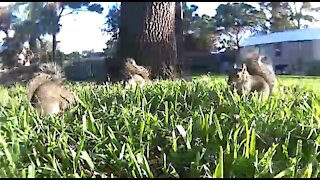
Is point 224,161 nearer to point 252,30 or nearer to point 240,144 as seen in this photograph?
point 240,144

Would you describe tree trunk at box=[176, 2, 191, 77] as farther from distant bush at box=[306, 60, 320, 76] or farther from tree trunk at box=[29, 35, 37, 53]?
tree trunk at box=[29, 35, 37, 53]

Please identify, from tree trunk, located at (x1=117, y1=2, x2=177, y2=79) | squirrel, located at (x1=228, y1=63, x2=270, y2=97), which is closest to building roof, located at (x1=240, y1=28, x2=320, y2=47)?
squirrel, located at (x1=228, y1=63, x2=270, y2=97)

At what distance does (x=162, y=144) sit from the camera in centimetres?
69

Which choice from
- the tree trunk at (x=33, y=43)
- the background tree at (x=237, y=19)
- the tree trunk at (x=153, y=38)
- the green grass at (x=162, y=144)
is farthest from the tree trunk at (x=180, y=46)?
the green grass at (x=162, y=144)

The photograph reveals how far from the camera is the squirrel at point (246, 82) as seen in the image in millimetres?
1385

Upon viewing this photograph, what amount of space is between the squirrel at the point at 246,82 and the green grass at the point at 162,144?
39 centimetres

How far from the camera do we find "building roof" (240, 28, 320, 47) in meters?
1.16

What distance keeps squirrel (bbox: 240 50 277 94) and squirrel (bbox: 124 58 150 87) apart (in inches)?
22.5

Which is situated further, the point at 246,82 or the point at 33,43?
the point at 246,82

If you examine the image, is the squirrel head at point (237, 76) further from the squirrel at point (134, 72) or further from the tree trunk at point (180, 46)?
the squirrel at point (134, 72)

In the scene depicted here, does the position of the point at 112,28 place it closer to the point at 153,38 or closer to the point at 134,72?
the point at 134,72

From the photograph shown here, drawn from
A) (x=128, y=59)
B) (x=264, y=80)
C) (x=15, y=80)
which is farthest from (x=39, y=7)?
(x=128, y=59)

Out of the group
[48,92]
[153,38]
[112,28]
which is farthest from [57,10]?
[153,38]

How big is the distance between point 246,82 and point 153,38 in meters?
0.84
